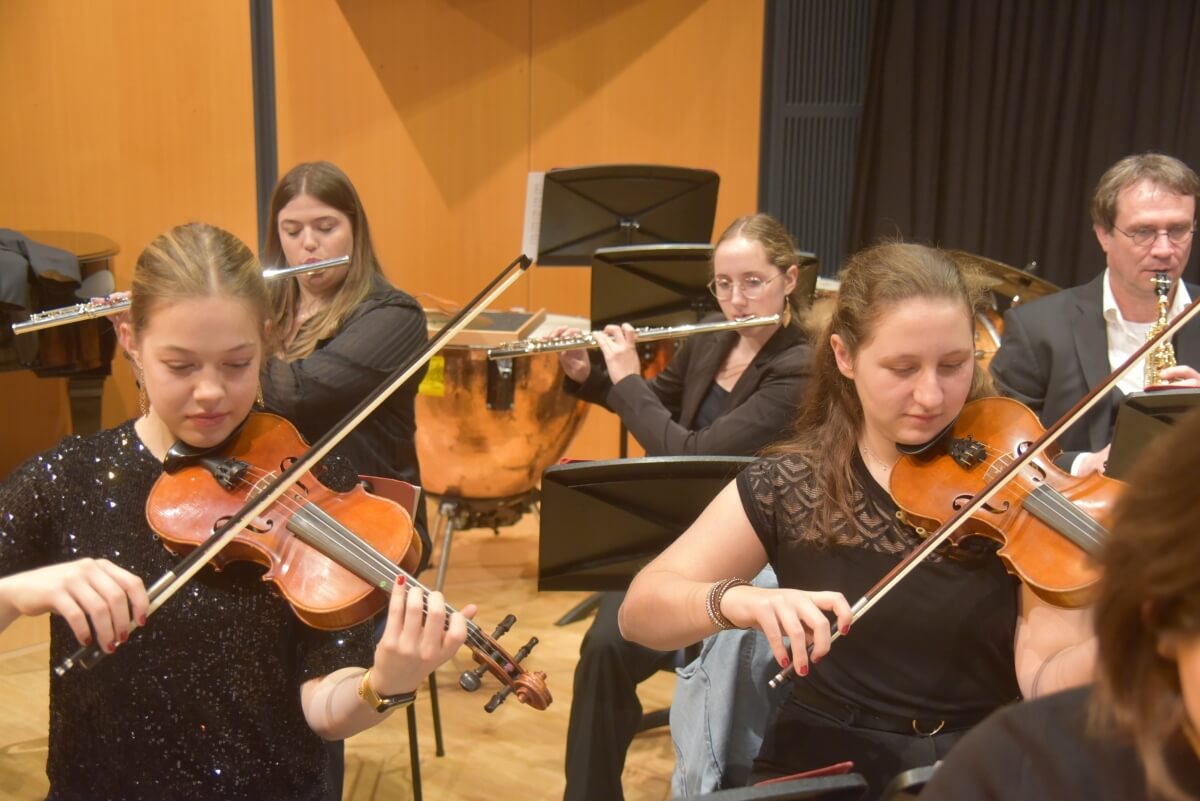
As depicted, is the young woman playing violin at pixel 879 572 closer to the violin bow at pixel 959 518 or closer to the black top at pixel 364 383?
the violin bow at pixel 959 518

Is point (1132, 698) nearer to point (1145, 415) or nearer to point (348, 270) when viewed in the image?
point (1145, 415)

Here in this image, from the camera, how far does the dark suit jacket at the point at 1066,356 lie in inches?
102

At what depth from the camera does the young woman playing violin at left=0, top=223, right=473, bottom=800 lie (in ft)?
4.78

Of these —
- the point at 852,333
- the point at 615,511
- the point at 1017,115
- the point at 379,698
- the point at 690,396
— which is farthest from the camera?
the point at 1017,115

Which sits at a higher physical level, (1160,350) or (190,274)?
(190,274)

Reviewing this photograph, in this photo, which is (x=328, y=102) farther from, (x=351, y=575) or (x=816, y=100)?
(x=351, y=575)

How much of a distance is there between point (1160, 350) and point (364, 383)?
163 cm

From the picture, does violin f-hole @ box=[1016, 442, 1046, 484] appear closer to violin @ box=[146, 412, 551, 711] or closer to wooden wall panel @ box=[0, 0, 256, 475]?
violin @ box=[146, 412, 551, 711]

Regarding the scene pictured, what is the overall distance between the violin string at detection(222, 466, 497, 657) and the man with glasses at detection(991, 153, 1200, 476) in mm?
1596

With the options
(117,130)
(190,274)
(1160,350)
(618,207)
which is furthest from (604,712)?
(117,130)

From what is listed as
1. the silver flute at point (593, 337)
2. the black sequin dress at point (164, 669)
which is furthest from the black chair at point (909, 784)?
the silver flute at point (593, 337)

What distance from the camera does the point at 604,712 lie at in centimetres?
229

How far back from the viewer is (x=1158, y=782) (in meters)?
0.75

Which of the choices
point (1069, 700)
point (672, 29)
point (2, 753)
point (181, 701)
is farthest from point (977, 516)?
point (672, 29)
